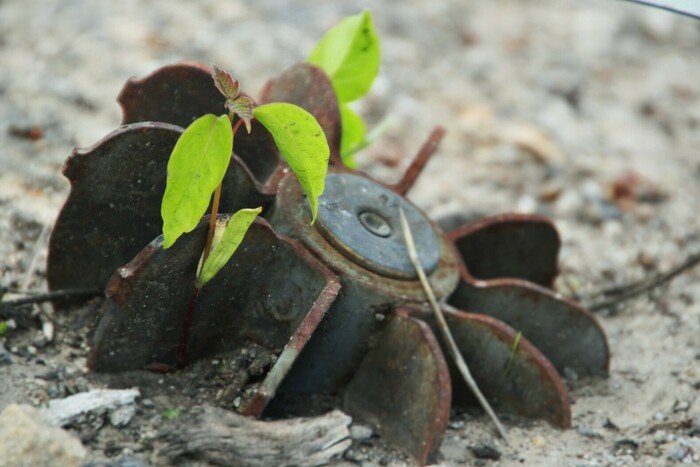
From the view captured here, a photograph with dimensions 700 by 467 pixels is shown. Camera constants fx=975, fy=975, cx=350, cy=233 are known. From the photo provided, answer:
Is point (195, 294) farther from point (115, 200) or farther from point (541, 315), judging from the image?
point (541, 315)

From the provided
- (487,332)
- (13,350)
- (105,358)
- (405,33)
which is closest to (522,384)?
(487,332)

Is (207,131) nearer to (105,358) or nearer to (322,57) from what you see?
(105,358)

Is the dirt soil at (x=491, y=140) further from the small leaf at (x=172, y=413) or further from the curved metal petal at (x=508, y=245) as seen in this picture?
the curved metal petal at (x=508, y=245)

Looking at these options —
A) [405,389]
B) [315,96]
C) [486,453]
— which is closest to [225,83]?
[315,96]

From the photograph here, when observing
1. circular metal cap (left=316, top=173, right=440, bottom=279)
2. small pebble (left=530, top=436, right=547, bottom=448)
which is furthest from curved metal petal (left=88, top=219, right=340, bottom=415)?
A: small pebble (left=530, top=436, right=547, bottom=448)

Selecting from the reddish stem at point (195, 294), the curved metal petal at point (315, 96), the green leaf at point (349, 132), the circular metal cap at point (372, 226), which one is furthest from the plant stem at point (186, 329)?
the green leaf at point (349, 132)

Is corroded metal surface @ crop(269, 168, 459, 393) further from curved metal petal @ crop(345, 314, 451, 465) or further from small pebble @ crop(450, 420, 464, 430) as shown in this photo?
small pebble @ crop(450, 420, 464, 430)

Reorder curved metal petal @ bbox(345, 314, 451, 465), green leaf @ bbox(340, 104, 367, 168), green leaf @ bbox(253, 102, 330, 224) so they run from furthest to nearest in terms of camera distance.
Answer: green leaf @ bbox(340, 104, 367, 168) < curved metal petal @ bbox(345, 314, 451, 465) < green leaf @ bbox(253, 102, 330, 224)
